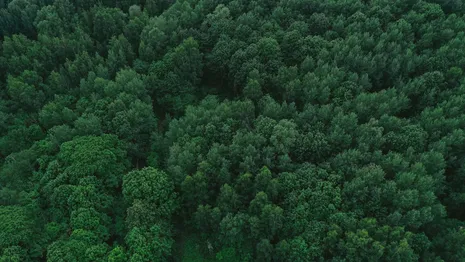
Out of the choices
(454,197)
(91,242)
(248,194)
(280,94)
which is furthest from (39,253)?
(454,197)

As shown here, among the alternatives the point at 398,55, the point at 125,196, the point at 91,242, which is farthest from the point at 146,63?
the point at 398,55

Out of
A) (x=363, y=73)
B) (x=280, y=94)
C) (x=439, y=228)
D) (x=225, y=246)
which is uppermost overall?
(x=363, y=73)

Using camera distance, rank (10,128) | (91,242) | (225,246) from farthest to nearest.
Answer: (10,128) → (225,246) → (91,242)

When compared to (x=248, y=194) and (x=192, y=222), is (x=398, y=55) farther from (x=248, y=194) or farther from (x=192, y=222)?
(x=192, y=222)

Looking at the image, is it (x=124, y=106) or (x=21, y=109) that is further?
(x=21, y=109)

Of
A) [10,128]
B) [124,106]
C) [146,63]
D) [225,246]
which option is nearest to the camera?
[225,246]

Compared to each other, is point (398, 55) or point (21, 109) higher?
point (398, 55)

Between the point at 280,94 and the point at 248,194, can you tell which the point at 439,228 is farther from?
the point at 280,94
